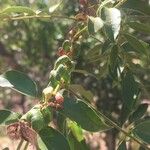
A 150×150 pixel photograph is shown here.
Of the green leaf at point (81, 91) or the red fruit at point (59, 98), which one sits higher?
the red fruit at point (59, 98)

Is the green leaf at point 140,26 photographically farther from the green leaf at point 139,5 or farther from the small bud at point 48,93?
the small bud at point 48,93

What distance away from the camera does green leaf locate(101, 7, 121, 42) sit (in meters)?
0.69

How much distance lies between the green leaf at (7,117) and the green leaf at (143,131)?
181 millimetres

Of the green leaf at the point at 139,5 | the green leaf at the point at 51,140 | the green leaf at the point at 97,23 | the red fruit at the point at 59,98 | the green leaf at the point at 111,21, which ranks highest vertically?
the green leaf at the point at 111,21

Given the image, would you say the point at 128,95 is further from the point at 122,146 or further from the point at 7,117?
the point at 7,117

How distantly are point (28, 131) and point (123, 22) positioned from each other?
0.33 metres

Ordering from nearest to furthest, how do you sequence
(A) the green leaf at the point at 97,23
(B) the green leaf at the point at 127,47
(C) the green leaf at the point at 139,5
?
1. (A) the green leaf at the point at 97,23
2. (C) the green leaf at the point at 139,5
3. (B) the green leaf at the point at 127,47

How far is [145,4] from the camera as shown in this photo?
85 centimetres

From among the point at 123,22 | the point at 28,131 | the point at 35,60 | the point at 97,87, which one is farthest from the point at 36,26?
the point at 28,131

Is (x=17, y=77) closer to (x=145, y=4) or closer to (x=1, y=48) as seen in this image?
(x=145, y=4)

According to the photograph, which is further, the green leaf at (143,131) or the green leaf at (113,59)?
the green leaf at (113,59)

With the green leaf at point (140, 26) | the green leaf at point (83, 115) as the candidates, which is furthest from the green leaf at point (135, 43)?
the green leaf at point (83, 115)

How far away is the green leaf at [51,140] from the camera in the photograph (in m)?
0.62

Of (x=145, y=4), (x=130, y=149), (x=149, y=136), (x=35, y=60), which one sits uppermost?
(x=145, y=4)
